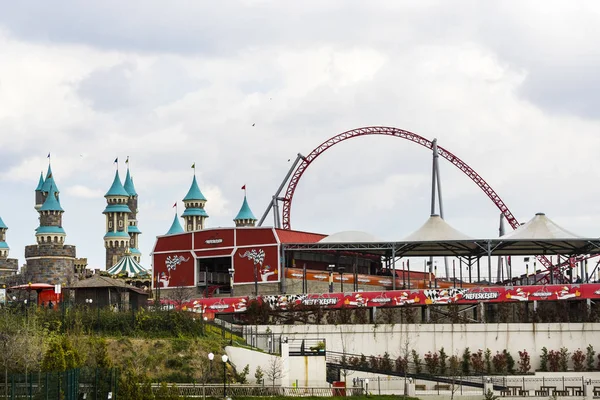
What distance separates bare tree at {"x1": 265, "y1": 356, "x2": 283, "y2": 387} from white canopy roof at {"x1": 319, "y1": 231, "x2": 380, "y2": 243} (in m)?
34.3

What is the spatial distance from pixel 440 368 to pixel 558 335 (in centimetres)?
753

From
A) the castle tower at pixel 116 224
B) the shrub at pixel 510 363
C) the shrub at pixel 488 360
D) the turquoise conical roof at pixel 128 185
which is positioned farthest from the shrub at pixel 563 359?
the turquoise conical roof at pixel 128 185

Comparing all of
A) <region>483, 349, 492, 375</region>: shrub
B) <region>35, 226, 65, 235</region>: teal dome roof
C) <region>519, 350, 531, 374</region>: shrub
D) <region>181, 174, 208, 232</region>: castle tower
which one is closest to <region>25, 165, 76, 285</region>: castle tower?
<region>35, 226, 65, 235</region>: teal dome roof

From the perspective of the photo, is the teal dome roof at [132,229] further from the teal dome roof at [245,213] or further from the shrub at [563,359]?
the shrub at [563,359]

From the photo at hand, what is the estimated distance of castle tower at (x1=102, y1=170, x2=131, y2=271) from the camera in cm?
16300

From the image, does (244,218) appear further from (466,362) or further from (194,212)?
(466,362)

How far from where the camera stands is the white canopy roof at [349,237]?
88.9 m

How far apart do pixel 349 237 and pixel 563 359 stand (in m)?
30.0

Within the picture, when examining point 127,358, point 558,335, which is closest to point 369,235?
point 558,335

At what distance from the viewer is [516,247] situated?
88.5 meters

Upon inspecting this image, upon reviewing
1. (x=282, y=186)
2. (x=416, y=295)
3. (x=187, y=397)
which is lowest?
(x=187, y=397)

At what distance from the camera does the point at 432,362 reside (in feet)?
208

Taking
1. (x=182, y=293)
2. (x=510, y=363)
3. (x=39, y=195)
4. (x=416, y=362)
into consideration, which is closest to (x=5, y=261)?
(x=39, y=195)

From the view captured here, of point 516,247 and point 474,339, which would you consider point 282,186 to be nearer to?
point 516,247
